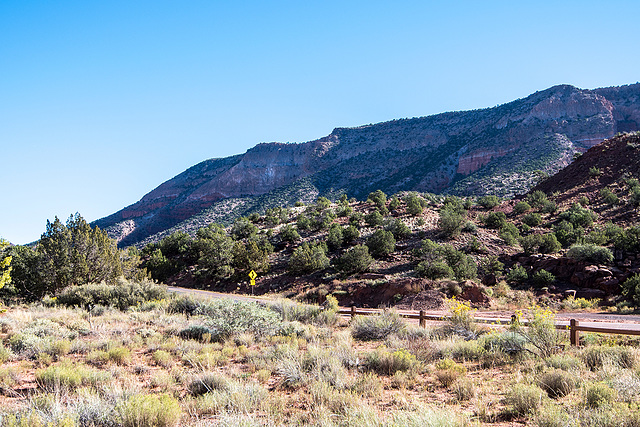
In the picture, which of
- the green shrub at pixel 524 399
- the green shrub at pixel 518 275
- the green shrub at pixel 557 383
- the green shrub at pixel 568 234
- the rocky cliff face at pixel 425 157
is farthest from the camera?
the rocky cliff face at pixel 425 157

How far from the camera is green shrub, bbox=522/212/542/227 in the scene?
32719 mm

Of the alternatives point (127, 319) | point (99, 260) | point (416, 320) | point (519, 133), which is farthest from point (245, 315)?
point (519, 133)

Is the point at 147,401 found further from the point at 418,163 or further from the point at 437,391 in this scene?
the point at 418,163

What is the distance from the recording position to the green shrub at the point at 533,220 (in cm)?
3272

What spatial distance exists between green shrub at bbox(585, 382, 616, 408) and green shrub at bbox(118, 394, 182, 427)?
586 cm

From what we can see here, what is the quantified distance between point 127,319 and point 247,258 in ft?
62.4

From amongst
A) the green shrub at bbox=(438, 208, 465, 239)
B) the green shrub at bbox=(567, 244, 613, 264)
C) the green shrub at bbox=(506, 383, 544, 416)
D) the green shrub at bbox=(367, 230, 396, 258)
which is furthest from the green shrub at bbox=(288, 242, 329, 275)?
the green shrub at bbox=(506, 383, 544, 416)

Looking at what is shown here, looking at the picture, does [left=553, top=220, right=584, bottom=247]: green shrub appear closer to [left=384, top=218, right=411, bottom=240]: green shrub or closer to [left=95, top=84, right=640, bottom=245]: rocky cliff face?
[left=384, top=218, right=411, bottom=240]: green shrub

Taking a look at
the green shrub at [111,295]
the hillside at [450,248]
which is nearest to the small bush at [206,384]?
the green shrub at [111,295]

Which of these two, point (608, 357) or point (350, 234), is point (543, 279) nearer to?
Answer: point (350, 234)

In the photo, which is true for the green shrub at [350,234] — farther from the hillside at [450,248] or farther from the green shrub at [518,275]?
the green shrub at [518,275]

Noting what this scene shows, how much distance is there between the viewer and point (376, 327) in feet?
38.5

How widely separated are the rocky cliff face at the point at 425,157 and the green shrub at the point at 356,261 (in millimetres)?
38242

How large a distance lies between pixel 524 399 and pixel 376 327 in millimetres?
6328
